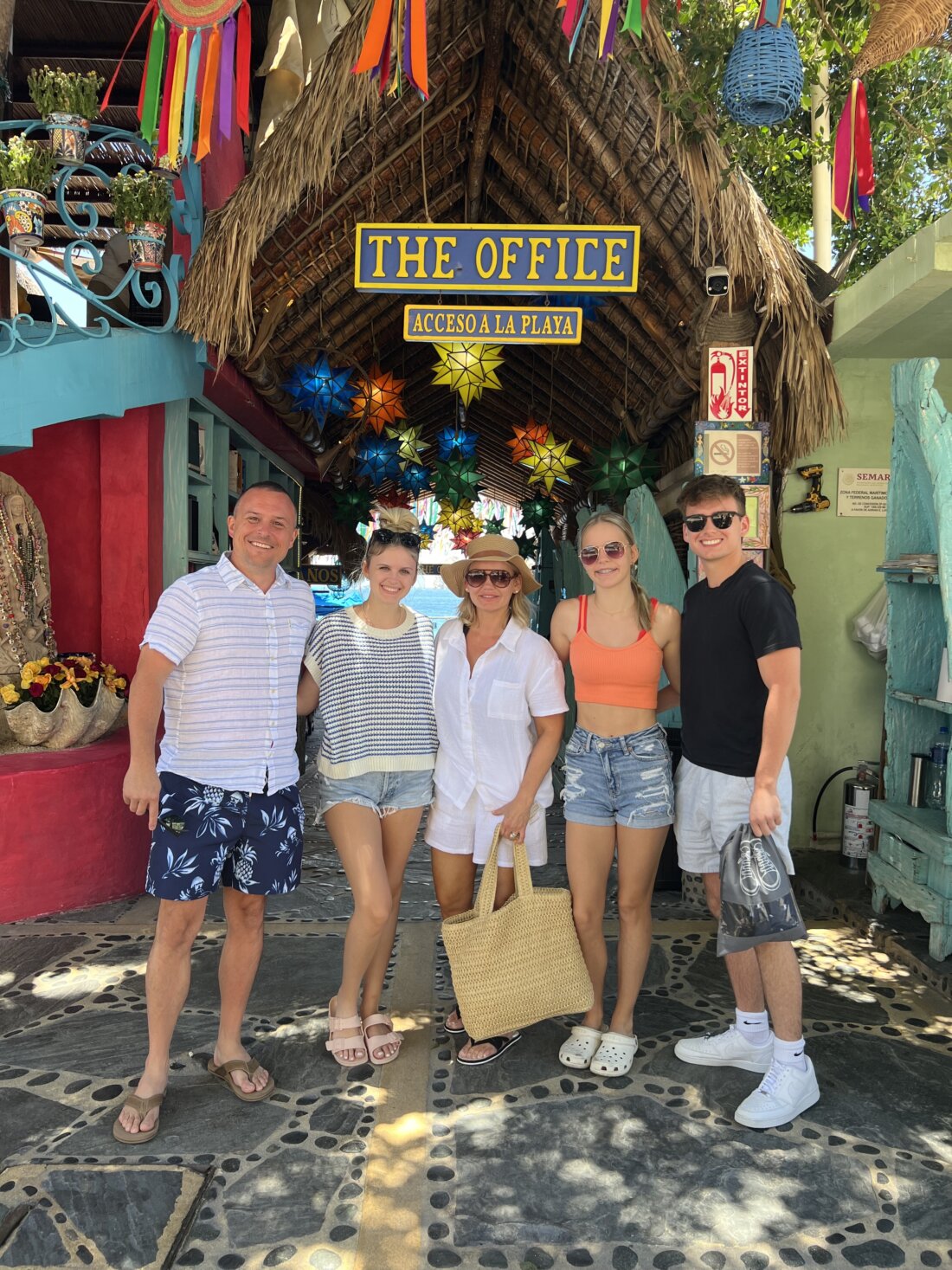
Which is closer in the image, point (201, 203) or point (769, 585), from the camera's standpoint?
point (769, 585)

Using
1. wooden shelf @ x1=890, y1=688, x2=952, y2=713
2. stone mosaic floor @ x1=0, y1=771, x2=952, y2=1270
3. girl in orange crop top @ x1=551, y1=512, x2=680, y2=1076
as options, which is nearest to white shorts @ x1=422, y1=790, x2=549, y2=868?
girl in orange crop top @ x1=551, y1=512, x2=680, y2=1076

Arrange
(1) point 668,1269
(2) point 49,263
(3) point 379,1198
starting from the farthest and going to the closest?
(2) point 49,263
(3) point 379,1198
(1) point 668,1269

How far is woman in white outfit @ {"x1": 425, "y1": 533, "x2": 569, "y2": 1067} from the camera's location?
2.95m

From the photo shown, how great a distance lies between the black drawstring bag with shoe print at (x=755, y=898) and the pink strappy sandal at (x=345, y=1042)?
1178 mm

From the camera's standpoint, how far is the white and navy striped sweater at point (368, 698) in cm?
286

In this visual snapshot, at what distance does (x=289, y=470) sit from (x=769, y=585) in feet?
22.7

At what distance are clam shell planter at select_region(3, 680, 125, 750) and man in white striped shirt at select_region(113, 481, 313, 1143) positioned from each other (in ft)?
6.76

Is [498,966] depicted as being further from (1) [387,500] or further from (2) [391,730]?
(1) [387,500]

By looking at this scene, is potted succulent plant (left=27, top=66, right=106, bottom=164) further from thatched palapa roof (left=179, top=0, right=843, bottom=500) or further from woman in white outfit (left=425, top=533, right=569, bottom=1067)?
Result: woman in white outfit (left=425, top=533, right=569, bottom=1067)

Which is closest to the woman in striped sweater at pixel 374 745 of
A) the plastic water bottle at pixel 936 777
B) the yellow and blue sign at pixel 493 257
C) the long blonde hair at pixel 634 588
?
the long blonde hair at pixel 634 588

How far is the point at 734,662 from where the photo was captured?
2766 millimetres

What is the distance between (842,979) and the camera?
143 inches

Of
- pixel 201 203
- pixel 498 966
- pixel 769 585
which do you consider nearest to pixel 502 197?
pixel 201 203

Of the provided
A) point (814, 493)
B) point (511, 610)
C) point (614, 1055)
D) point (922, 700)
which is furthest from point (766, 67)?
point (614, 1055)
